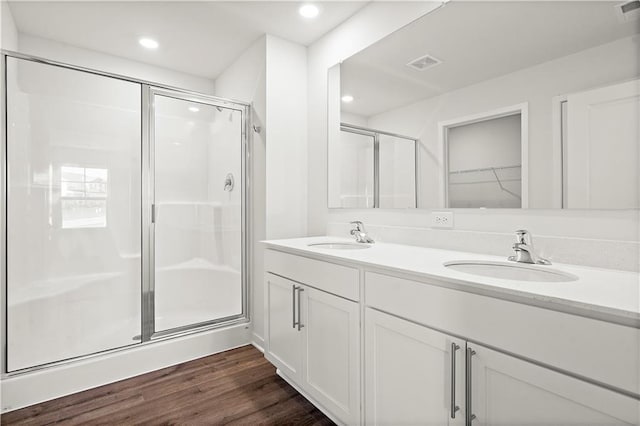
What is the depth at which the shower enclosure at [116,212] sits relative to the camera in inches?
86.4

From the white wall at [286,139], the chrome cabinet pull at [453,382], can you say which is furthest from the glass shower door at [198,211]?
the chrome cabinet pull at [453,382]

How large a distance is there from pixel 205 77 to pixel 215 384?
301cm

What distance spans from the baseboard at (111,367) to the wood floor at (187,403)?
0.04m

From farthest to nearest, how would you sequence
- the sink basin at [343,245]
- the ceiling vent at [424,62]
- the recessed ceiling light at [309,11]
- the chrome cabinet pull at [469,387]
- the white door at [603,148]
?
1. the recessed ceiling light at [309,11]
2. the sink basin at [343,245]
3. the ceiling vent at [424,62]
4. the white door at [603,148]
5. the chrome cabinet pull at [469,387]

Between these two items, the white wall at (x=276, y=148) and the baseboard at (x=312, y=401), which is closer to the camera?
the baseboard at (x=312, y=401)

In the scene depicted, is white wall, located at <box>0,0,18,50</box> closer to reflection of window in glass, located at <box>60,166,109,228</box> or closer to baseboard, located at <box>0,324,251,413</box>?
reflection of window in glass, located at <box>60,166,109,228</box>

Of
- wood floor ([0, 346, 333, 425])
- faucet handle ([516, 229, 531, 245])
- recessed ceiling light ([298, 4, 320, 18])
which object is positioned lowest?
wood floor ([0, 346, 333, 425])

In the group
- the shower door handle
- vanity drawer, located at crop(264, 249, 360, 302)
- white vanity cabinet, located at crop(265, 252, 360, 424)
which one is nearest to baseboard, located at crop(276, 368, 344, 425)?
white vanity cabinet, located at crop(265, 252, 360, 424)

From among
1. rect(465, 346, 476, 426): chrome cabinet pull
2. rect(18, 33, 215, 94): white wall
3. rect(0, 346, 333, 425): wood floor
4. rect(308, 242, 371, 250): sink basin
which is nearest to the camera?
rect(465, 346, 476, 426): chrome cabinet pull

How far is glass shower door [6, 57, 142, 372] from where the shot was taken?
213 cm

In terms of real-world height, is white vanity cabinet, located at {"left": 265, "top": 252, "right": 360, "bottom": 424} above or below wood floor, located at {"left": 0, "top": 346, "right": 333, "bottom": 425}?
above

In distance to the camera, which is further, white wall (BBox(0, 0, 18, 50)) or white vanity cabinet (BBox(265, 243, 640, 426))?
white wall (BBox(0, 0, 18, 50))

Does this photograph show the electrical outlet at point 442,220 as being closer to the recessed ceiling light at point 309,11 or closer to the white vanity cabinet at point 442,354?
the white vanity cabinet at point 442,354

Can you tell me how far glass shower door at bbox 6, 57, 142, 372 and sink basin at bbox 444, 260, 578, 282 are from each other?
221cm
